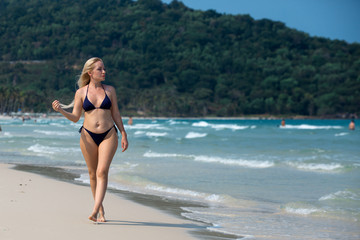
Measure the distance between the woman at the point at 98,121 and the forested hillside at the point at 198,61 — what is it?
154 m

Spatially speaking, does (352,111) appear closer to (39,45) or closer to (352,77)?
(352,77)

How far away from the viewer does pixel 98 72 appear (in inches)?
216

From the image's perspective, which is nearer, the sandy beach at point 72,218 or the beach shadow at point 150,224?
the sandy beach at point 72,218

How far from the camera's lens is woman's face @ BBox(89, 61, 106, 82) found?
5.47 meters

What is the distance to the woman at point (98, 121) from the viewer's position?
17.7 ft

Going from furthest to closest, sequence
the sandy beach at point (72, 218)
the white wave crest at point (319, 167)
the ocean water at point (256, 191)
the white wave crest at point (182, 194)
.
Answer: the white wave crest at point (319, 167), the white wave crest at point (182, 194), the ocean water at point (256, 191), the sandy beach at point (72, 218)

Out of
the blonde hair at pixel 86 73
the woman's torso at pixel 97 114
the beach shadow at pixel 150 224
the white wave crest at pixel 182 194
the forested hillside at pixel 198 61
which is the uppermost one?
the forested hillside at pixel 198 61

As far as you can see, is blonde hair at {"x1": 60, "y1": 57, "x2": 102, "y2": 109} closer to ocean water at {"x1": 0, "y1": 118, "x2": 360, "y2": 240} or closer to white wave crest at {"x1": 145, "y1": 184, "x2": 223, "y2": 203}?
ocean water at {"x1": 0, "y1": 118, "x2": 360, "y2": 240}

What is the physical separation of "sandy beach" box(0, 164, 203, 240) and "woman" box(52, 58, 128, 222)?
1.30ft

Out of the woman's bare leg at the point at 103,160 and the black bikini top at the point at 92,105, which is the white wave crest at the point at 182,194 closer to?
the woman's bare leg at the point at 103,160

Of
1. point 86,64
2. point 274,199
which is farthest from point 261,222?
point 86,64

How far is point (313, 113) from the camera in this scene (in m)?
165

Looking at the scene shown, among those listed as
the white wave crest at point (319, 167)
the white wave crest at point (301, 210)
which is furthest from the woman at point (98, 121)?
the white wave crest at point (319, 167)

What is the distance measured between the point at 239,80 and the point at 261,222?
167830 millimetres
